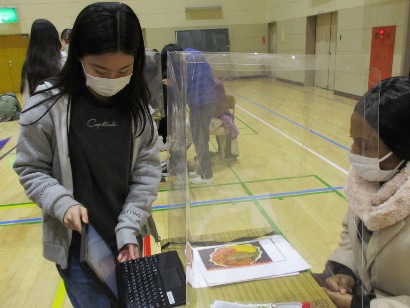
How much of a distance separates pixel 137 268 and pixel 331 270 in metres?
0.56

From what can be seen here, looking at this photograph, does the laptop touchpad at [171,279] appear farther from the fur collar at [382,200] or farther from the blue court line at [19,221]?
the blue court line at [19,221]

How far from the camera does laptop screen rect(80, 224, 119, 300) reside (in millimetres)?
754

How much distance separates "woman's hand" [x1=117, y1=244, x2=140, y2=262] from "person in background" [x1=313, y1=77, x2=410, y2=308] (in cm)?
51

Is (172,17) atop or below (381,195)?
atop

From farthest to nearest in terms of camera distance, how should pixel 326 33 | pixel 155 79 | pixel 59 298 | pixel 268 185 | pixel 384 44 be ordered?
pixel 326 33 < pixel 384 44 < pixel 155 79 < pixel 59 298 < pixel 268 185

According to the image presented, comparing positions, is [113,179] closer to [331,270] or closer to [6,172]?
[331,270]

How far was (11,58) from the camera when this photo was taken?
397 inches

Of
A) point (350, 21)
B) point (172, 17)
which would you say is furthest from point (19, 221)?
point (172, 17)

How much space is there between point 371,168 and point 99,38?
69 centimetres

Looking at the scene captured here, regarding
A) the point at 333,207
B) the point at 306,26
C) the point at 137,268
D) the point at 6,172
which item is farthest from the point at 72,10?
the point at 137,268

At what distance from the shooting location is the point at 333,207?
2.05 meters

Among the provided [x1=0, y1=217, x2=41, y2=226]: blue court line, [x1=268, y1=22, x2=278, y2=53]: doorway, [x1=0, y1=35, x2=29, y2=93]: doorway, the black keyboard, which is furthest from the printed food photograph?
[x1=0, y1=35, x2=29, y2=93]: doorway

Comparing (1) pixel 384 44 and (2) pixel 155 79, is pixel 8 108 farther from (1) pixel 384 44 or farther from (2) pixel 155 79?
(1) pixel 384 44

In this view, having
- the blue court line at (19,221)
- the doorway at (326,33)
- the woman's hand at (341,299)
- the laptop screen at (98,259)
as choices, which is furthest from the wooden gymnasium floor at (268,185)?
the doorway at (326,33)
